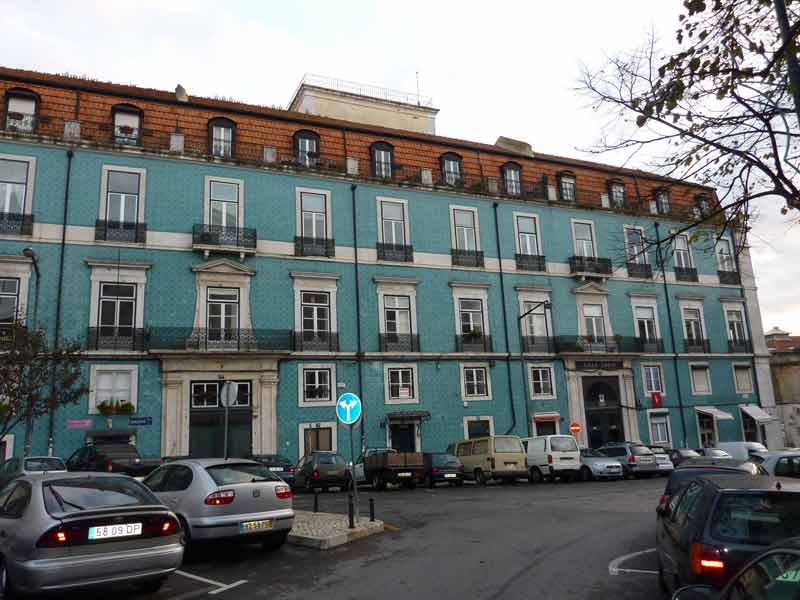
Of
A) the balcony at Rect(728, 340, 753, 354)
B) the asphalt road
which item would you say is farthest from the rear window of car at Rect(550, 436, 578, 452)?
the balcony at Rect(728, 340, 753, 354)

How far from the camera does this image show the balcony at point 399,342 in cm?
3081

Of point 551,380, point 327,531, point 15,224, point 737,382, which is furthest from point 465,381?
point 327,531

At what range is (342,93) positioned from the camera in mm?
38531

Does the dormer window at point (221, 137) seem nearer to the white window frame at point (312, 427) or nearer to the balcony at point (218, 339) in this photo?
the balcony at point (218, 339)

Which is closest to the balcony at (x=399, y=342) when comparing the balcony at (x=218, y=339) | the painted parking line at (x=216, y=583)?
the balcony at (x=218, y=339)

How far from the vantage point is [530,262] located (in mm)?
35312

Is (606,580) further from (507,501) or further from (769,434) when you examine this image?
(769,434)

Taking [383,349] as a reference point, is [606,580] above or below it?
below

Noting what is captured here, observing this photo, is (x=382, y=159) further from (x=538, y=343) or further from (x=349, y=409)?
(x=349, y=409)

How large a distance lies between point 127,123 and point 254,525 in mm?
23485

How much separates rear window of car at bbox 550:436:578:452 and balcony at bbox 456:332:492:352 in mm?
7306

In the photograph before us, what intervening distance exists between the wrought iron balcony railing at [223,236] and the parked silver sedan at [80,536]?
20.8 meters

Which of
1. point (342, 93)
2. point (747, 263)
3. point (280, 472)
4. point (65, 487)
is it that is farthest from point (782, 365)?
point (65, 487)

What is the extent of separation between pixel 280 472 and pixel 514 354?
47.9 ft
